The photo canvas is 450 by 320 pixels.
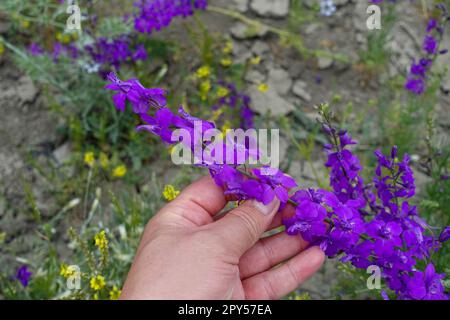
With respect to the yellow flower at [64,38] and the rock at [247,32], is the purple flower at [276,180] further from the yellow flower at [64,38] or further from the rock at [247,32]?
the yellow flower at [64,38]

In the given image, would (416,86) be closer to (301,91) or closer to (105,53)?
(301,91)

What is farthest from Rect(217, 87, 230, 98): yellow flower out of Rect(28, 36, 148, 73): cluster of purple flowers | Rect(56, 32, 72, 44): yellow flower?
Rect(56, 32, 72, 44): yellow flower

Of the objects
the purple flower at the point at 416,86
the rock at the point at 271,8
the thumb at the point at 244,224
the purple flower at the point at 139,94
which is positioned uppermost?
the rock at the point at 271,8

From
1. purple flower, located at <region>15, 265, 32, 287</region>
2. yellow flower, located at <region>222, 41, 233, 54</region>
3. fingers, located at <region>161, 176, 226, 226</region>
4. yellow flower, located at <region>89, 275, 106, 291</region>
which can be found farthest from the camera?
yellow flower, located at <region>222, 41, 233, 54</region>

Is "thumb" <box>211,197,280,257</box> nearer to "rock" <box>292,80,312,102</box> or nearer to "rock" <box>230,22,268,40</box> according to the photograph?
"rock" <box>292,80,312,102</box>

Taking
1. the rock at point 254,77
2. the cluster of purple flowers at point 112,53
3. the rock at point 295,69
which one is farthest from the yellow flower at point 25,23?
the rock at point 295,69

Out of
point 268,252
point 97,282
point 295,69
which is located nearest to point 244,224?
point 268,252

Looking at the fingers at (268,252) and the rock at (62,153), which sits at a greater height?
the rock at (62,153)
